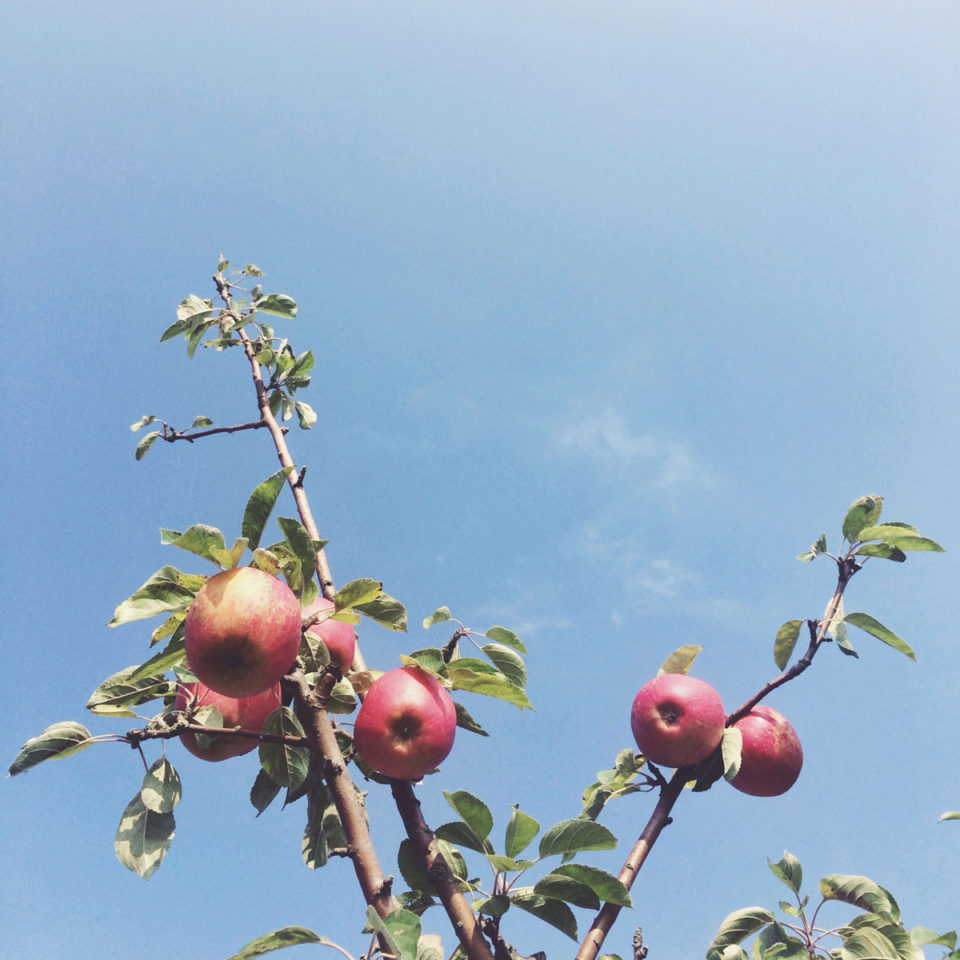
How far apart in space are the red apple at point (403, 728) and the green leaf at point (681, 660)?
4.74 ft

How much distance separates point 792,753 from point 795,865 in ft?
1.48

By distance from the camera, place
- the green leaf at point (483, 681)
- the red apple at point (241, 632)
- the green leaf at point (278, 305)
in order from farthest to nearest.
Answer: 1. the green leaf at point (278, 305)
2. the green leaf at point (483, 681)
3. the red apple at point (241, 632)

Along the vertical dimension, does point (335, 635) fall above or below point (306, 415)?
below

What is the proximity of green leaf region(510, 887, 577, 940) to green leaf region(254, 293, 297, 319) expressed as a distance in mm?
3487

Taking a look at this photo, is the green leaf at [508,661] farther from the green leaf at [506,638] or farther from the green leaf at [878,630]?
the green leaf at [878,630]

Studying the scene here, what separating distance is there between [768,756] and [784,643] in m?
0.47

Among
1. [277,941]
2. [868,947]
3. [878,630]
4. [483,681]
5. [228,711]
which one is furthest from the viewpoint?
[878,630]

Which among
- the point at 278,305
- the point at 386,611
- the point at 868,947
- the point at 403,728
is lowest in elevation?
the point at 868,947

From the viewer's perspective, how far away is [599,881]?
2.01 meters

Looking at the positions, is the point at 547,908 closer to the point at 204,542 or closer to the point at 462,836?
the point at 462,836

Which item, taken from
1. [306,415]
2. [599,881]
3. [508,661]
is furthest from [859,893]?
[306,415]

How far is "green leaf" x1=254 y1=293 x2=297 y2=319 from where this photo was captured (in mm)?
4504

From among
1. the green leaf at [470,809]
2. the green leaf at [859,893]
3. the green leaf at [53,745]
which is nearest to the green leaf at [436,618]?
the green leaf at [470,809]

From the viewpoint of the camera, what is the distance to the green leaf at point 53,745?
2.22 m
